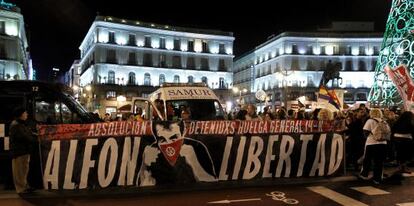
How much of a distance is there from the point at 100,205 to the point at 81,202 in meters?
0.52

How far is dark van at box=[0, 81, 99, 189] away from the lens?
10788 mm

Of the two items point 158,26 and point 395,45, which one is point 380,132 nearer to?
point 395,45

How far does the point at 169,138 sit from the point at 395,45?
20959mm

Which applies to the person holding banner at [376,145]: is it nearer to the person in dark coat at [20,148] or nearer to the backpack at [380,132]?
the backpack at [380,132]

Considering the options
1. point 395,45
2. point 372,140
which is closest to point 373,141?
point 372,140

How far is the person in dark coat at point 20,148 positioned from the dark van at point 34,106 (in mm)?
1232

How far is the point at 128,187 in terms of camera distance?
32.7ft

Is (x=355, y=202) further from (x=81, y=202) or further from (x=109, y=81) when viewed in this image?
(x=109, y=81)

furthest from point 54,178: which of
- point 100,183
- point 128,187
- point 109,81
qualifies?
point 109,81

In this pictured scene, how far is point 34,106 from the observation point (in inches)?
444

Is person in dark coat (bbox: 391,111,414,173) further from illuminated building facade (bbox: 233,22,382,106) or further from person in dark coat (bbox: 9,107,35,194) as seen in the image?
illuminated building facade (bbox: 233,22,382,106)

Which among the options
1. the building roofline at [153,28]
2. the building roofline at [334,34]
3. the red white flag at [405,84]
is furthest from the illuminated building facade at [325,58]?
the red white flag at [405,84]

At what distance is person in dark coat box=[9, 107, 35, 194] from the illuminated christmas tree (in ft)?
68.9

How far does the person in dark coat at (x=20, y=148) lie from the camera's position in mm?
9227
